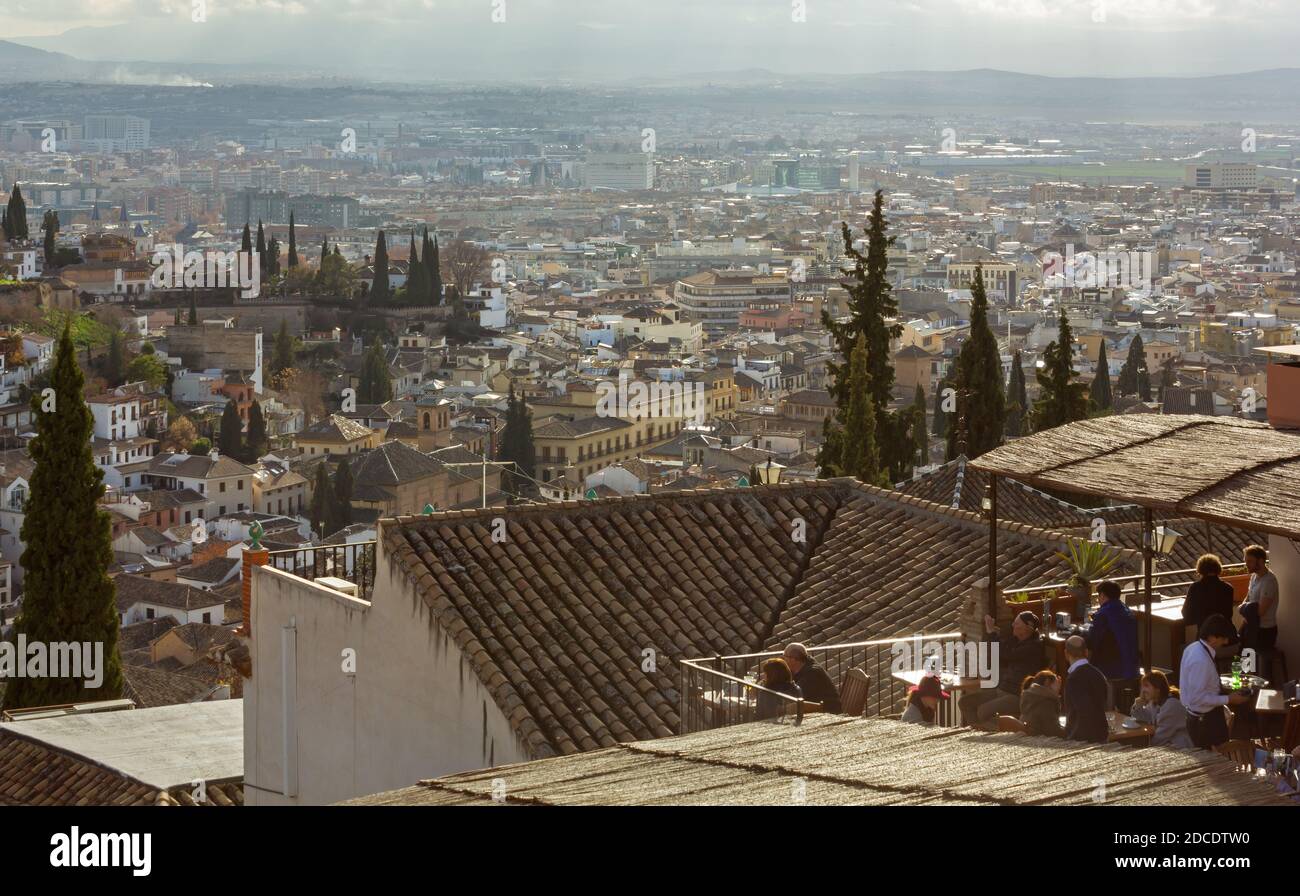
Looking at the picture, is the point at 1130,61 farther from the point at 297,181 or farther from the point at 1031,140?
the point at 297,181

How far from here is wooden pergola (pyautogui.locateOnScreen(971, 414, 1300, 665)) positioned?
20.7ft

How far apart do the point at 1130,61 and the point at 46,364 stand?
466 feet

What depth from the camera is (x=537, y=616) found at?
28.0 feet

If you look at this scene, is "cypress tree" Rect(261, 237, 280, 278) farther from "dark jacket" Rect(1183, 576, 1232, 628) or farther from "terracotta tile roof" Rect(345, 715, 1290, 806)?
"terracotta tile roof" Rect(345, 715, 1290, 806)

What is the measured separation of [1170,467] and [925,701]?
122 centimetres

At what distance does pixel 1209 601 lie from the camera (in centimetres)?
695

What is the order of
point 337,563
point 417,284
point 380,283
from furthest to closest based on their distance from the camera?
point 417,284 → point 380,283 → point 337,563

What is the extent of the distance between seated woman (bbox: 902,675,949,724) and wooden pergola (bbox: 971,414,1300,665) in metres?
0.83

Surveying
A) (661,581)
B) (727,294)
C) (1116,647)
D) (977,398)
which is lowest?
(727,294)

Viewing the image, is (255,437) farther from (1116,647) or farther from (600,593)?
(1116,647)

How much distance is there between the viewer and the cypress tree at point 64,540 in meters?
17.8

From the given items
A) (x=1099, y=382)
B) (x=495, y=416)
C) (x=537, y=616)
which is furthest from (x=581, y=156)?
(x=537, y=616)

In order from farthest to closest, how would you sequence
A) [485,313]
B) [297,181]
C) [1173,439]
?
1. [297,181]
2. [485,313]
3. [1173,439]

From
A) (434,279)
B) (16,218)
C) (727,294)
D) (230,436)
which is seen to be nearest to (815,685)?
(230,436)
